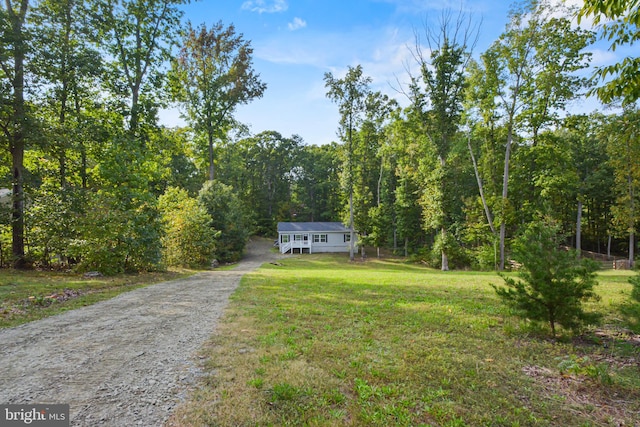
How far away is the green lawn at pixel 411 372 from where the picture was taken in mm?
2439

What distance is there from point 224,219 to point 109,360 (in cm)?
1899

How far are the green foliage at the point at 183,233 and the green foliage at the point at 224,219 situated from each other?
4661 millimetres

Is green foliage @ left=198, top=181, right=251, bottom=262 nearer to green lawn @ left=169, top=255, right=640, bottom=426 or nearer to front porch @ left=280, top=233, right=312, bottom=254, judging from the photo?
front porch @ left=280, top=233, right=312, bottom=254

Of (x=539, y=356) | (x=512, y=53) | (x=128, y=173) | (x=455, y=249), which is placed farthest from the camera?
(x=455, y=249)

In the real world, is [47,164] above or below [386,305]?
above

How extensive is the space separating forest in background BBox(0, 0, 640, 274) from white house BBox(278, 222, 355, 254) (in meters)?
4.71

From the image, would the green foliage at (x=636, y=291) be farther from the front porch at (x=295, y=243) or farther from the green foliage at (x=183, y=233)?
the front porch at (x=295, y=243)

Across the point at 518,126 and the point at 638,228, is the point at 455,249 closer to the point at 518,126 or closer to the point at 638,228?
the point at 518,126

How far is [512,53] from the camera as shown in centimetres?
1670

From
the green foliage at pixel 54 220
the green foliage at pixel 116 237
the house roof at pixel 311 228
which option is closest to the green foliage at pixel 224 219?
the house roof at pixel 311 228

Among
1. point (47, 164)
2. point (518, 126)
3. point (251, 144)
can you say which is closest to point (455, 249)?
point (518, 126)

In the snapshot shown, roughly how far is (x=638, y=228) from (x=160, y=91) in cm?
3317

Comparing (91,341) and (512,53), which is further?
(512,53)

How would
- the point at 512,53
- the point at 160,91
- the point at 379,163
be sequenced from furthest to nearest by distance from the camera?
the point at 379,163
the point at 512,53
the point at 160,91
